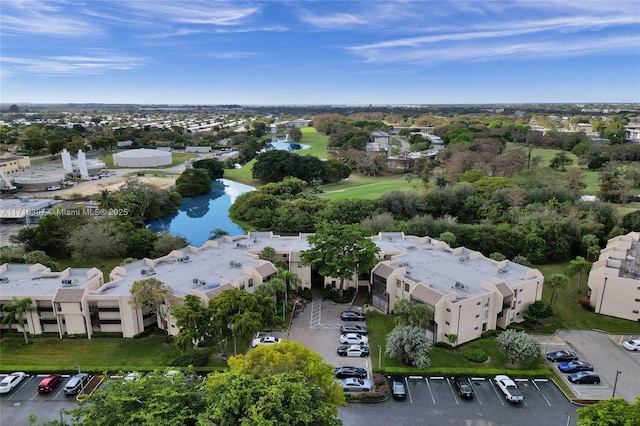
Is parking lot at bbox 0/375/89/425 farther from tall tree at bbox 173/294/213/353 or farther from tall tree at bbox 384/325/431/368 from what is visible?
tall tree at bbox 384/325/431/368

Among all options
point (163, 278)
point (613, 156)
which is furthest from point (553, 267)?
point (613, 156)

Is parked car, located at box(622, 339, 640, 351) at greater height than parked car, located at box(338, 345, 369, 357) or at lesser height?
lesser

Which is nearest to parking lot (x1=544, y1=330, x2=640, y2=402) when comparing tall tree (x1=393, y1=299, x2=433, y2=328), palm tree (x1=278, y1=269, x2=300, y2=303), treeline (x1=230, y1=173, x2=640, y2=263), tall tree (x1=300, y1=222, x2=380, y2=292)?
tall tree (x1=393, y1=299, x2=433, y2=328)

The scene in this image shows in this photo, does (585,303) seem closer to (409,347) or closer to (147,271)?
(409,347)

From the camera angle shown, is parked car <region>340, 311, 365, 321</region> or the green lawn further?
the green lawn

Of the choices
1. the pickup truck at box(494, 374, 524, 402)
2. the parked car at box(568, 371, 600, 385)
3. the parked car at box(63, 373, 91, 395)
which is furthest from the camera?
the parked car at box(568, 371, 600, 385)

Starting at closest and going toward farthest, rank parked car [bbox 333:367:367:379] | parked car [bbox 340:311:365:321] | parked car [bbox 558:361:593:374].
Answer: parked car [bbox 333:367:367:379] < parked car [bbox 558:361:593:374] < parked car [bbox 340:311:365:321]

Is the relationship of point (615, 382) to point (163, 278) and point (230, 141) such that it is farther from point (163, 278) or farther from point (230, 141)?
point (230, 141)

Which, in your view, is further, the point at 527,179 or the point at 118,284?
the point at 527,179
